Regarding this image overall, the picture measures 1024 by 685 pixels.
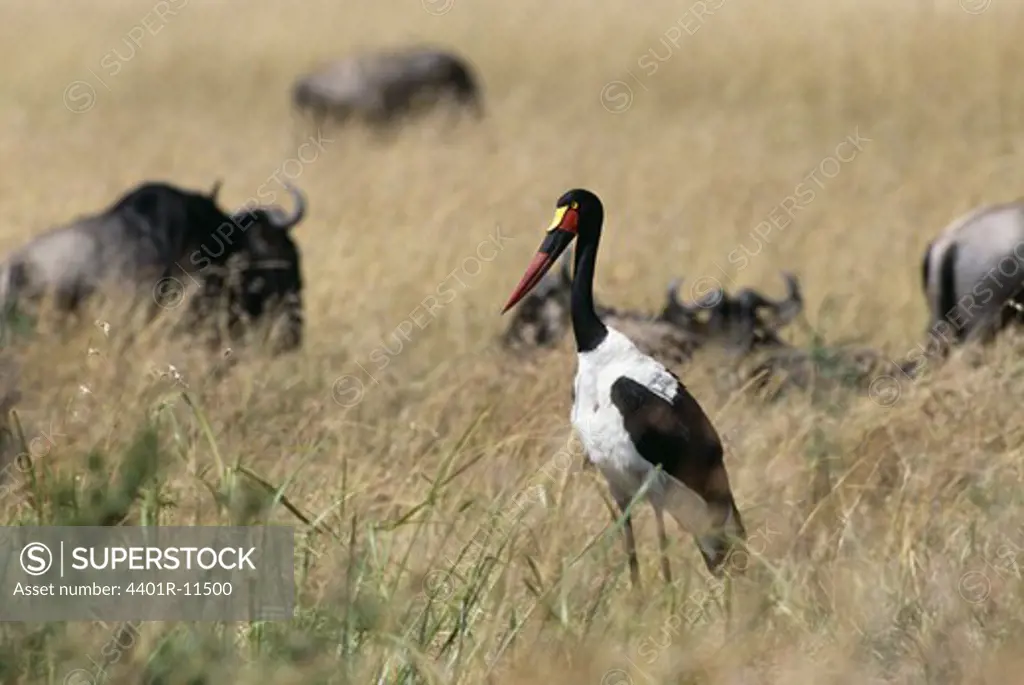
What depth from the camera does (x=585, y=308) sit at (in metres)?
5.27

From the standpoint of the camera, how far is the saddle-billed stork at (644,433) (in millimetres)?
5152

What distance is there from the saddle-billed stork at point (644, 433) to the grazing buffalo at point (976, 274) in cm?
332

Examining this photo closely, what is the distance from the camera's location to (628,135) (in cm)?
1905

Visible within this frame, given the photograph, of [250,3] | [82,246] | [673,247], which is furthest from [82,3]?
[82,246]

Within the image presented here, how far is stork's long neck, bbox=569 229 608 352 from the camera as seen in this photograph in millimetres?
5258

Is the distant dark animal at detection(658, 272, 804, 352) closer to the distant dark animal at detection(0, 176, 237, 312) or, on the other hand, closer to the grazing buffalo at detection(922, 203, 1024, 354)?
the grazing buffalo at detection(922, 203, 1024, 354)

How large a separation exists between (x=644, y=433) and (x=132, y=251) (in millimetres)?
3939

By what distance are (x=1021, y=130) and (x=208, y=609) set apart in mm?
16028

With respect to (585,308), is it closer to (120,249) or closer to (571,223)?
(571,223)

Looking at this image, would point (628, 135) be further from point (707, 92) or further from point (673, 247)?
point (673, 247)

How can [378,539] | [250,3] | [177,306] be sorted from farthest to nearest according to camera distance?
[250,3] → [177,306] → [378,539]

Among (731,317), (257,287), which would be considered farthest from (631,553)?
(257,287)

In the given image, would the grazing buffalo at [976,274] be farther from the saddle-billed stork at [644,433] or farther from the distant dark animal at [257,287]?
the saddle-billed stork at [644,433]

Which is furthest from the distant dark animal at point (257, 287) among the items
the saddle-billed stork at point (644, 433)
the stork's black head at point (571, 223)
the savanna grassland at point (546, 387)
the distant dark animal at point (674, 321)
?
the saddle-billed stork at point (644, 433)
